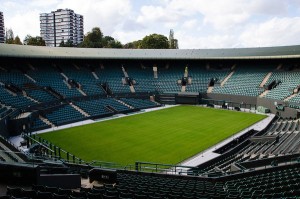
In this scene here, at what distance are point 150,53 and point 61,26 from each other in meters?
144

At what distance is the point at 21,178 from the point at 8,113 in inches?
890

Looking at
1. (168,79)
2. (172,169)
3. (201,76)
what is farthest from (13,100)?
(201,76)

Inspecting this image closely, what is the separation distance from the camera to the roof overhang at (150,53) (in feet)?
150

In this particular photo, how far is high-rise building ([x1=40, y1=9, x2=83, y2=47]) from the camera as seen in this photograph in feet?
610

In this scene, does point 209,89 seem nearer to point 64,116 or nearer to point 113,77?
point 113,77

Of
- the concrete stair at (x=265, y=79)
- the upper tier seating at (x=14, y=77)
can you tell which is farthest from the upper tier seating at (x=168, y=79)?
the upper tier seating at (x=14, y=77)

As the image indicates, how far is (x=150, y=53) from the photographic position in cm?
5978

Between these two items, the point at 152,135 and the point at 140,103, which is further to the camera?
the point at 140,103

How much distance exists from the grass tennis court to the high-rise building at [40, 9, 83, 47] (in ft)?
508

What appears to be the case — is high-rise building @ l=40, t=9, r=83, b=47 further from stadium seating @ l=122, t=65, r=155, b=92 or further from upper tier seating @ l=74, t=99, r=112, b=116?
upper tier seating @ l=74, t=99, r=112, b=116

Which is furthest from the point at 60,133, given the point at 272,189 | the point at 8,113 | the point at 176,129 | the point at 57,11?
the point at 57,11

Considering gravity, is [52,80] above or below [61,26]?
below

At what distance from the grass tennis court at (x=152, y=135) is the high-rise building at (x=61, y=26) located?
155m

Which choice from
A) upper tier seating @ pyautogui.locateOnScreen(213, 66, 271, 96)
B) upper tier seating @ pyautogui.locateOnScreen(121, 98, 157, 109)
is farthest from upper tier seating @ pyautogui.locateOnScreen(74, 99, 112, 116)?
upper tier seating @ pyautogui.locateOnScreen(213, 66, 271, 96)
